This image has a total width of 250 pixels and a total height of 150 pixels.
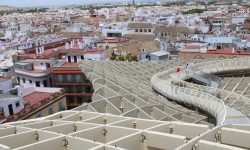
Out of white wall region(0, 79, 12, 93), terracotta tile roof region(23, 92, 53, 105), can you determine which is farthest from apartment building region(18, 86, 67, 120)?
white wall region(0, 79, 12, 93)

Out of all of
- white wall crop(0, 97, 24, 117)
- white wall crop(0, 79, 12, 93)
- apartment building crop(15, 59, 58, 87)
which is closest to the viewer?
white wall crop(0, 97, 24, 117)

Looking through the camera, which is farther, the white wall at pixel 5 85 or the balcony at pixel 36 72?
the balcony at pixel 36 72

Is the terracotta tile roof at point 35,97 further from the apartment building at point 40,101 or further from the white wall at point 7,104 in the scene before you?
the white wall at point 7,104

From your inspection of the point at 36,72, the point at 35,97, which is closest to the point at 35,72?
the point at 36,72

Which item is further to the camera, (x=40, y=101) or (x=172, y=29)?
(x=172, y=29)

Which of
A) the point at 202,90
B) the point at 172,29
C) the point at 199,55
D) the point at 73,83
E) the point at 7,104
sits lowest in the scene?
the point at 73,83

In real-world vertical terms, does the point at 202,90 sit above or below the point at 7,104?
above

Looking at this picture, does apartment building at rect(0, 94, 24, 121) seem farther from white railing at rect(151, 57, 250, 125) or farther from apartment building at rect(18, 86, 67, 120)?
white railing at rect(151, 57, 250, 125)

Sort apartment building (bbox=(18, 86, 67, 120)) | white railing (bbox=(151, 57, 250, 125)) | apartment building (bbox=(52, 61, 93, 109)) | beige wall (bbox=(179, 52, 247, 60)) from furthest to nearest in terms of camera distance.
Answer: beige wall (bbox=(179, 52, 247, 60)) < apartment building (bbox=(52, 61, 93, 109)) < apartment building (bbox=(18, 86, 67, 120)) < white railing (bbox=(151, 57, 250, 125))

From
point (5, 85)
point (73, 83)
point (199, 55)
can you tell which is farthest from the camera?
point (199, 55)

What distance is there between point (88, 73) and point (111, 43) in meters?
51.5

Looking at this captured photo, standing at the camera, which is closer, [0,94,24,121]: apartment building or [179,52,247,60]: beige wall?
[0,94,24,121]: apartment building

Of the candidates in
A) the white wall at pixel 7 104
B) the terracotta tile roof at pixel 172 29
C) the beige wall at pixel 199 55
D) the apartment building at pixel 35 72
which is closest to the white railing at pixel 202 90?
the white wall at pixel 7 104

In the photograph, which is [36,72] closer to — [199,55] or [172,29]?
[199,55]
